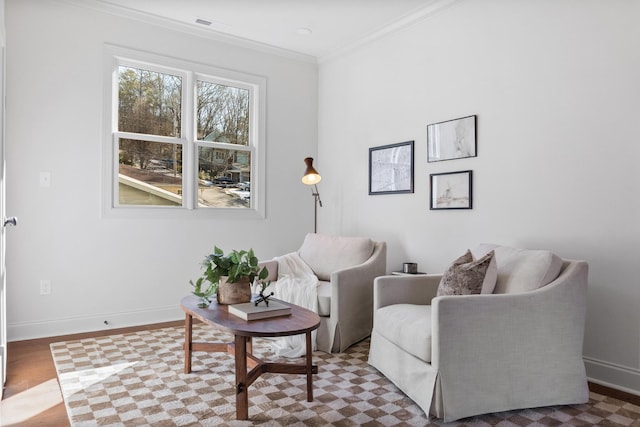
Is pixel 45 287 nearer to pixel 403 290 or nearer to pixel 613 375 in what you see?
pixel 403 290

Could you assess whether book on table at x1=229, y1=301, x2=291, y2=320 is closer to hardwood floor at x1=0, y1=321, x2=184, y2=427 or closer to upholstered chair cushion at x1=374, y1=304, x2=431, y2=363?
upholstered chair cushion at x1=374, y1=304, x2=431, y2=363

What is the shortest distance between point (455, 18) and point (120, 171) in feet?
9.79

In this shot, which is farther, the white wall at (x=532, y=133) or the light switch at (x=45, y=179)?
the light switch at (x=45, y=179)

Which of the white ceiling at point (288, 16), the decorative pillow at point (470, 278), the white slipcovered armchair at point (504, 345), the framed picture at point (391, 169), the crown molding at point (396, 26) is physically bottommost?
the white slipcovered armchair at point (504, 345)

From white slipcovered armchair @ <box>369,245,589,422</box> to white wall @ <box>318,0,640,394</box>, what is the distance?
18.0 inches

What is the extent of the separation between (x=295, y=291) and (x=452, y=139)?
165 centimetres

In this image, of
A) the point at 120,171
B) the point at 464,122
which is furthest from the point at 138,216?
the point at 464,122

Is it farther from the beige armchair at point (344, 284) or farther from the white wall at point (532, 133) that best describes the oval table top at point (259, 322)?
the white wall at point (532, 133)

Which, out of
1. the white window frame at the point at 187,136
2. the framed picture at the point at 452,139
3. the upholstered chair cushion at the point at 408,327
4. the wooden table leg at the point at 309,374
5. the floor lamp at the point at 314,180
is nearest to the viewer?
the upholstered chair cushion at the point at 408,327

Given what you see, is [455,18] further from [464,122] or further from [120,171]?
[120,171]

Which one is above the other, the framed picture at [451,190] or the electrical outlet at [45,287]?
→ the framed picture at [451,190]

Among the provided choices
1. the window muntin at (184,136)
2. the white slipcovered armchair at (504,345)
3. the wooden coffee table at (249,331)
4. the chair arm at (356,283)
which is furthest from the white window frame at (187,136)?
the white slipcovered armchair at (504,345)

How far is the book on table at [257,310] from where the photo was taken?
2.22 m

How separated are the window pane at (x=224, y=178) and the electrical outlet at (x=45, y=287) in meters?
1.40
